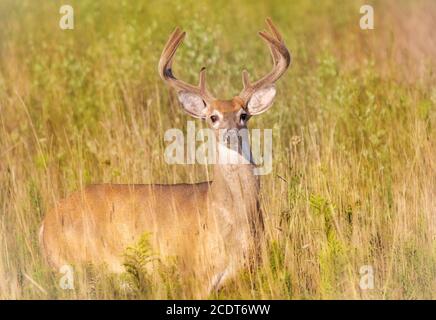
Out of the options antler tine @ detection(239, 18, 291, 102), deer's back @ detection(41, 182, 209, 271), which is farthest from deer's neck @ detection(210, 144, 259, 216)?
antler tine @ detection(239, 18, 291, 102)

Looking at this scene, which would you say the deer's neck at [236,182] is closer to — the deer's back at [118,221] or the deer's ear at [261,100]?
the deer's back at [118,221]

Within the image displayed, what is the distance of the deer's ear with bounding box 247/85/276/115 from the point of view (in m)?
7.00

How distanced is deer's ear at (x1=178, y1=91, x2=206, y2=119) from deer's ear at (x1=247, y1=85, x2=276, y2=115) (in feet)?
1.04

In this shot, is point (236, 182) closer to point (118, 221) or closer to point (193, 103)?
point (193, 103)

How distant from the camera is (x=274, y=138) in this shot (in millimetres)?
8922

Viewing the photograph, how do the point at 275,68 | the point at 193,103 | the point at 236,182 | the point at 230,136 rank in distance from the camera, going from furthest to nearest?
the point at 275,68, the point at 193,103, the point at 236,182, the point at 230,136

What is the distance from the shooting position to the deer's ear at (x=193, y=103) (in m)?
7.04

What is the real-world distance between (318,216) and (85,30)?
20.8 ft

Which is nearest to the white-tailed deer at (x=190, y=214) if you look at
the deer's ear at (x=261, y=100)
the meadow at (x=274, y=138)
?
the deer's ear at (x=261, y=100)

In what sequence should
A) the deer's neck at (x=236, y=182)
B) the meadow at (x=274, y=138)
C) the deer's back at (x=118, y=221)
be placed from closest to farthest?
the meadow at (x=274, y=138)
the deer's neck at (x=236, y=182)
the deer's back at (x=118, y=221)

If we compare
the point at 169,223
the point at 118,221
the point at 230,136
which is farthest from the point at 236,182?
the point at 118,221

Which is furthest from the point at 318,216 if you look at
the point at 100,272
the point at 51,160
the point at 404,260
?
the point at 51,160

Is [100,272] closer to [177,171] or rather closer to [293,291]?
[293,291]

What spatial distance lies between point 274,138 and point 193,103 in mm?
1985
